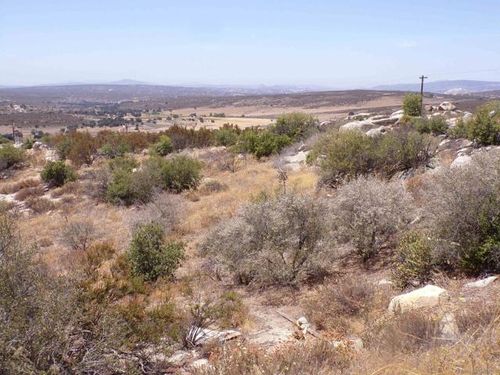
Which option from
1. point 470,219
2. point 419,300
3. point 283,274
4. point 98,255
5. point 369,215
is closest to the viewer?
point 419,300

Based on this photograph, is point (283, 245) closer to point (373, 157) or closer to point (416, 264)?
point (416, 264)

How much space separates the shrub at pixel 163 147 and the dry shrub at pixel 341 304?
26.5 metres

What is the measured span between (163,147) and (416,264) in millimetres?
26958

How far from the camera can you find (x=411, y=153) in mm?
16969

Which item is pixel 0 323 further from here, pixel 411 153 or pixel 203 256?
pixel 411 153

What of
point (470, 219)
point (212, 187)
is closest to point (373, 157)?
point (212, 187)

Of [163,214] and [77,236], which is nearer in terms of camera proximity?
[77,236]

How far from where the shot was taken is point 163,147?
109ft

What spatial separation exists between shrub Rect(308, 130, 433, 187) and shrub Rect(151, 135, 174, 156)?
1771cm

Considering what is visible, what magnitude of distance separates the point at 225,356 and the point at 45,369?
2017 millimetres

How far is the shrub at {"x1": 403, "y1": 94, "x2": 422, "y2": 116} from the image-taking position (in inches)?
1224

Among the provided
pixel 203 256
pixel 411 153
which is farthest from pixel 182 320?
pixel 411 153

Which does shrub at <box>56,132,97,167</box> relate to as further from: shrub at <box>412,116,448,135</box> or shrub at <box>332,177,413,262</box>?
shrub at <box>332,177,413,262</box>

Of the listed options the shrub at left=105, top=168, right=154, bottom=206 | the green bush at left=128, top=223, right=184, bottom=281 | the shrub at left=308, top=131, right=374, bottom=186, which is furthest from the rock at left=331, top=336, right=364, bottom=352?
the shrub at left=105, top=168, right=154, bottom=206
